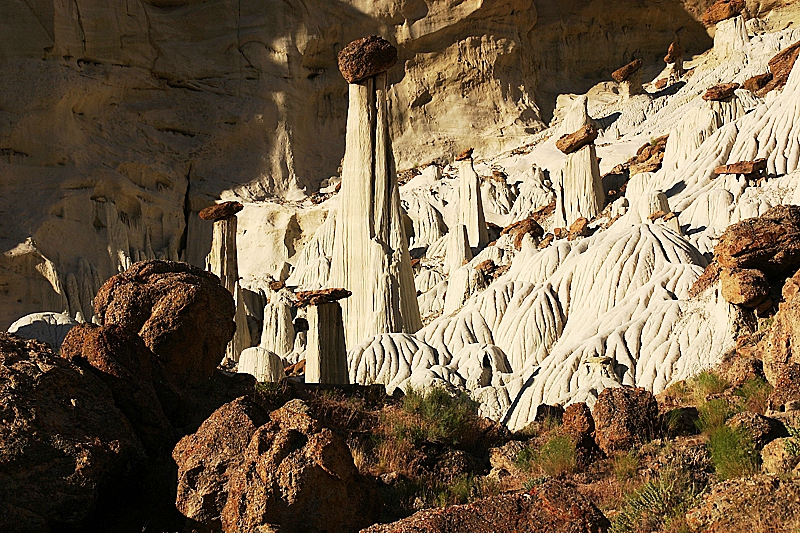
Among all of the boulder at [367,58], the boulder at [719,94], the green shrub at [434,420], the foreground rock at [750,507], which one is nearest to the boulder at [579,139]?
the boulder at [719,94]

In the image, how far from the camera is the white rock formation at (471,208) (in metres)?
37.5

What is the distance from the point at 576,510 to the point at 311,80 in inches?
1894

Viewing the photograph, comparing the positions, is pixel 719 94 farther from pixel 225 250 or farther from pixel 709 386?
pixel 709 386

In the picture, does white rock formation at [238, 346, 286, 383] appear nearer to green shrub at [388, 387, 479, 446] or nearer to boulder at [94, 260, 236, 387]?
boulder at [94, 260, 236, 387]

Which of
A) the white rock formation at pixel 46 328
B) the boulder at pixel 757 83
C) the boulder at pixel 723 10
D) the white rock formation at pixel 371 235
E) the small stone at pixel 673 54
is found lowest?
the white rock formation at pixel 46 328

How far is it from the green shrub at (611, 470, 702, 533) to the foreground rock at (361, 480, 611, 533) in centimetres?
55

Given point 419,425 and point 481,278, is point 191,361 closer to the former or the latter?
point 419,425

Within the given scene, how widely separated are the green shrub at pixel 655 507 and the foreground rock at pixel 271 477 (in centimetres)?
192

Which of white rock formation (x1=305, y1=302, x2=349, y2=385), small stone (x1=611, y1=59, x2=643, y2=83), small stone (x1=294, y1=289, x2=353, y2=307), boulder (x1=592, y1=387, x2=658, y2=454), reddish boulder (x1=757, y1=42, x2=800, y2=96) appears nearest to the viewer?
boulder (x1=592, y1=387, x2=658, y2=454)

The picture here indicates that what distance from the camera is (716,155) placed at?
2809 centimetres

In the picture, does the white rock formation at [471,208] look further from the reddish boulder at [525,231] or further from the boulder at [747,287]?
the boulder at [747,287]

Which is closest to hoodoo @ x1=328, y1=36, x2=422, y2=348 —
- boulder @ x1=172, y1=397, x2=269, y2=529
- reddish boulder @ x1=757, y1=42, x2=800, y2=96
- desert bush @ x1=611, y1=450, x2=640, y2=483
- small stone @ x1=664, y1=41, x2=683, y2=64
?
desert bush @ x1=611, y1=450, x2=640, y2=483

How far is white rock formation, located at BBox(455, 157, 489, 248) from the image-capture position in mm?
37469

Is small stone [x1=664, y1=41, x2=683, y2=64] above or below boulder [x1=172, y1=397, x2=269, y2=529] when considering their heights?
above
